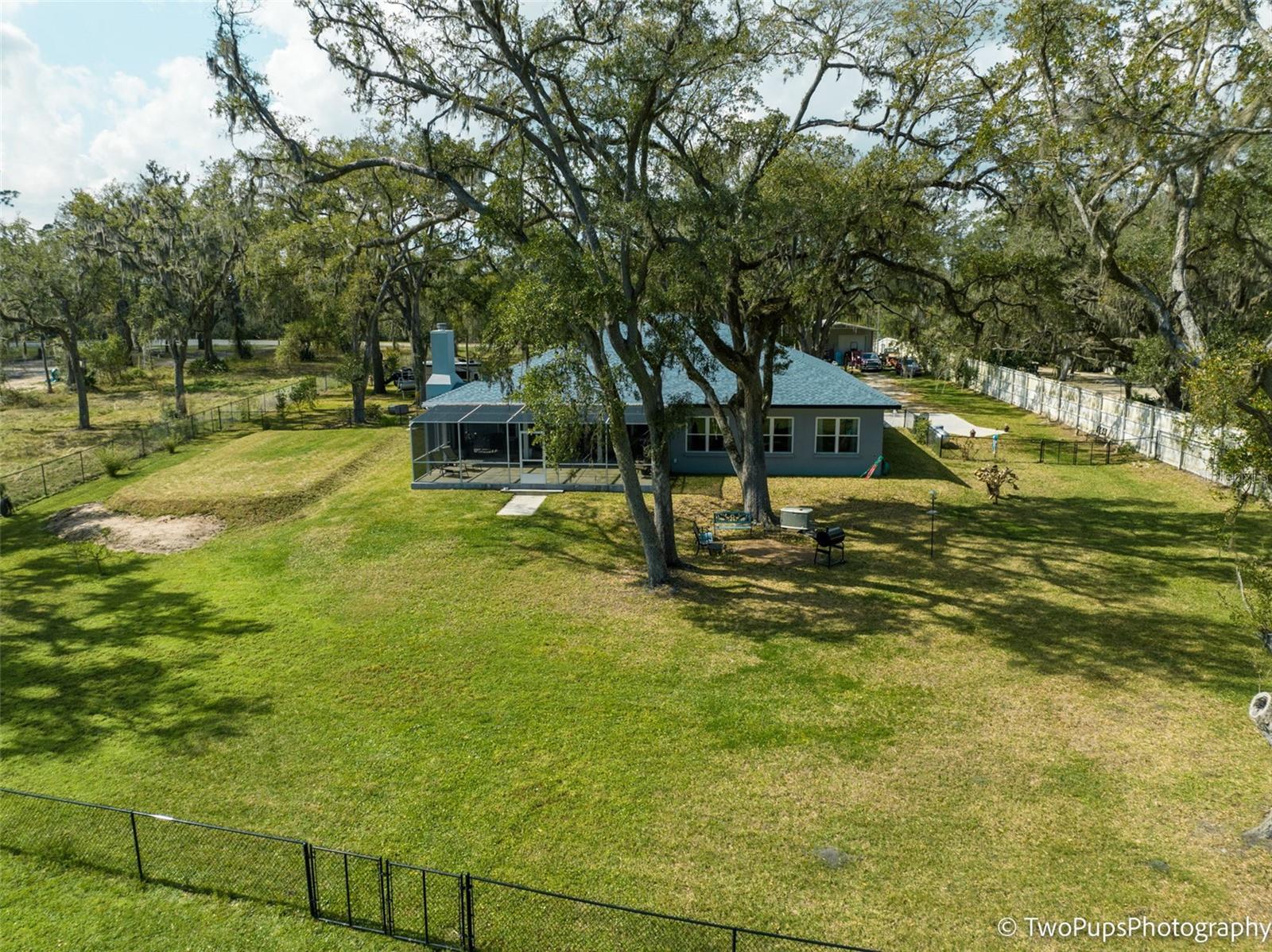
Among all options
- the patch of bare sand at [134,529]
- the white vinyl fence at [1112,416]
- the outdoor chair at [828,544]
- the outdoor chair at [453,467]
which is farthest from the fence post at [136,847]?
the white vinyl fence at [1112,416]

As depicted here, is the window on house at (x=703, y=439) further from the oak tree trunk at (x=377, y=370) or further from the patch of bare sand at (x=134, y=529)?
the oak tree trunk at (x=377, y=370)

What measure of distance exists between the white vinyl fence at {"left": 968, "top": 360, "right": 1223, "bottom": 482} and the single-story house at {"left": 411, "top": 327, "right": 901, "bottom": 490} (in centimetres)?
951

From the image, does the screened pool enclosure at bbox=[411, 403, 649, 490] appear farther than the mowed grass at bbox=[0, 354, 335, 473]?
No

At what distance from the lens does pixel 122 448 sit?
102ft

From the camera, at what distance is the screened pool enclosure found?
2531 cm

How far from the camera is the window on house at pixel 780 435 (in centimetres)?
2705

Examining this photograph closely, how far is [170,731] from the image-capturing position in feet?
38.7

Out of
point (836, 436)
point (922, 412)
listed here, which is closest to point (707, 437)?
point (836, 436)

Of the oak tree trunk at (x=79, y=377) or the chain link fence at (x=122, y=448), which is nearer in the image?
the chain link fence at (x=122, y=448)

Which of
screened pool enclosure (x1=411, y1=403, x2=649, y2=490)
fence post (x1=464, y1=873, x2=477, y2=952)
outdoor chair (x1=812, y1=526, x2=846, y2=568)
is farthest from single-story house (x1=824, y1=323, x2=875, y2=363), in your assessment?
fence post (x1=464, y1=873, x2=477, y2=952)

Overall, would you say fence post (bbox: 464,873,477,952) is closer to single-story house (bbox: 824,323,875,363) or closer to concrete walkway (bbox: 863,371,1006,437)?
concrete walkway (bbox: 863,371,1006,437)

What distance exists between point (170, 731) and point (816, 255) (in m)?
16.3

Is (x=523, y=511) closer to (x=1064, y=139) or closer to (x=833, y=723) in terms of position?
(x=833, y=723)

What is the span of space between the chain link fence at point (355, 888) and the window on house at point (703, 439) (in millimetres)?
19655
